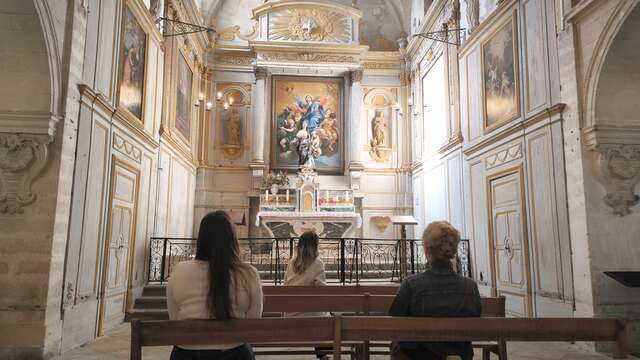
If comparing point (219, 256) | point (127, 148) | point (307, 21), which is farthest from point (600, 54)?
point (307, 21)

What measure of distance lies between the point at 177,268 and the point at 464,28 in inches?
380

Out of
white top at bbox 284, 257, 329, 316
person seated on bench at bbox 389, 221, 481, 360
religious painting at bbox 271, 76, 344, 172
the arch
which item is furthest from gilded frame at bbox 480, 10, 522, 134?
religious painting at bbox 271, 76, 344, 172

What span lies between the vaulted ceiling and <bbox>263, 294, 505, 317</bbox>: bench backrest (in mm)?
12756

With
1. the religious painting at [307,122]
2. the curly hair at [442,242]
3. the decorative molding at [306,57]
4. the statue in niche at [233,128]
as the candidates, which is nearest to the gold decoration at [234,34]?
the decorative molding at [306,57]

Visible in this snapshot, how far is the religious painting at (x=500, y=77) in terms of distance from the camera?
7934mm

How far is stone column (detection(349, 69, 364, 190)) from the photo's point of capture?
13.9m

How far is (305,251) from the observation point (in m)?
4.23

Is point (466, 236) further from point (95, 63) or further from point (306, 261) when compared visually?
point (95, 63)

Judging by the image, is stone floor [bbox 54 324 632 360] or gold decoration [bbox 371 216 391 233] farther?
gold decoration [bbox 371 216 391 233]

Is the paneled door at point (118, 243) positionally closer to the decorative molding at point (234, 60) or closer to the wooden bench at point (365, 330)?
the wooden bench at point (365, 330)

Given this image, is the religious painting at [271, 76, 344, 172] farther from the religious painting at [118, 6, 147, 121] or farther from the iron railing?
the religious painting at [118, 6, 147, 121]

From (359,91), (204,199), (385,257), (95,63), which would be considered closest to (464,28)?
(359,91)

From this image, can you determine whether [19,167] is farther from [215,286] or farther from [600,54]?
[600,54]

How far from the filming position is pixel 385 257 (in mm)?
11609
